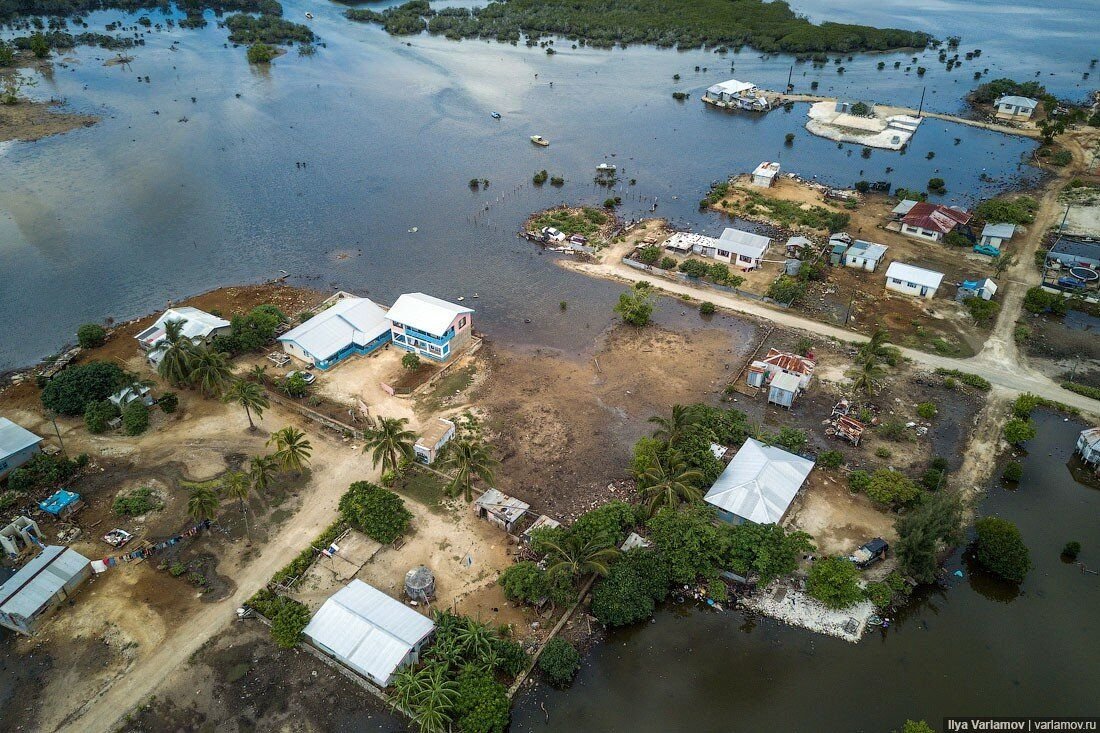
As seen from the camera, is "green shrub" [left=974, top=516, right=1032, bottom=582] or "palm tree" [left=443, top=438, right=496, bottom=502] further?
"palm tree" [left=443, top=438, right=496, bottom=502]

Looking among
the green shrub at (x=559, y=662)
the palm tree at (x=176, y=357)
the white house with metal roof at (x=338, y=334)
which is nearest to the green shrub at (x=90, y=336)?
the palm tree at (x=176, y=357)

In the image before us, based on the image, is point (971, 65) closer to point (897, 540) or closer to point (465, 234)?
point (465, 234)

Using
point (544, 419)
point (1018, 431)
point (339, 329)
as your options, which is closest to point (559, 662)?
point (544, 419)

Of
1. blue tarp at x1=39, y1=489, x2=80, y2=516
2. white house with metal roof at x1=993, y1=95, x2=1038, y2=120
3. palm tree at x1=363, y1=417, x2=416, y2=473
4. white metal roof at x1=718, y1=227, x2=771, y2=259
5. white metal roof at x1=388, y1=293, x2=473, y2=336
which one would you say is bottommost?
blue tarp at x1=39, y1=489, x2=80, y2=516

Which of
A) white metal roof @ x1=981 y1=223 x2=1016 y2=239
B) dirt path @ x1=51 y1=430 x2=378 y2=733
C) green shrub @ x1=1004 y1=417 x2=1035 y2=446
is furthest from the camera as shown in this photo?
white metal roof @ x1=981 y1=223 x2=1016 y2=239

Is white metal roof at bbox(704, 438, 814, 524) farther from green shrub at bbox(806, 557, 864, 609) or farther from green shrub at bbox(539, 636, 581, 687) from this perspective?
green shrub at bbox(539, 636, 581, 687)

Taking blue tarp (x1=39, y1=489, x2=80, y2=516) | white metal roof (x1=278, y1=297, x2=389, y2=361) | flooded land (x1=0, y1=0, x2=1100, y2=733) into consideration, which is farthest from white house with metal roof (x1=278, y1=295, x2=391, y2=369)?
blue tarp (x1=39, y1=489, x2=80, y2=516)

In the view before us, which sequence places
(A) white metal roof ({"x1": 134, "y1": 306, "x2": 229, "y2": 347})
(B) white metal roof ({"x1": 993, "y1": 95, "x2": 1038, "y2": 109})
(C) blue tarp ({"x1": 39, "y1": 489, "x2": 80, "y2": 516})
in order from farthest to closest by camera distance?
(B) white metal roof ({"x1": 993, "y1": 95, "x2": 1038, "y2": 109}) < (A) white metal roof ({"x1": 134, "y1": 306, "x2": 229, "y2": 347}) < (C) blue tarp ({"x1": 39, "y1": 489, "x2": 80, "y2": 516})
